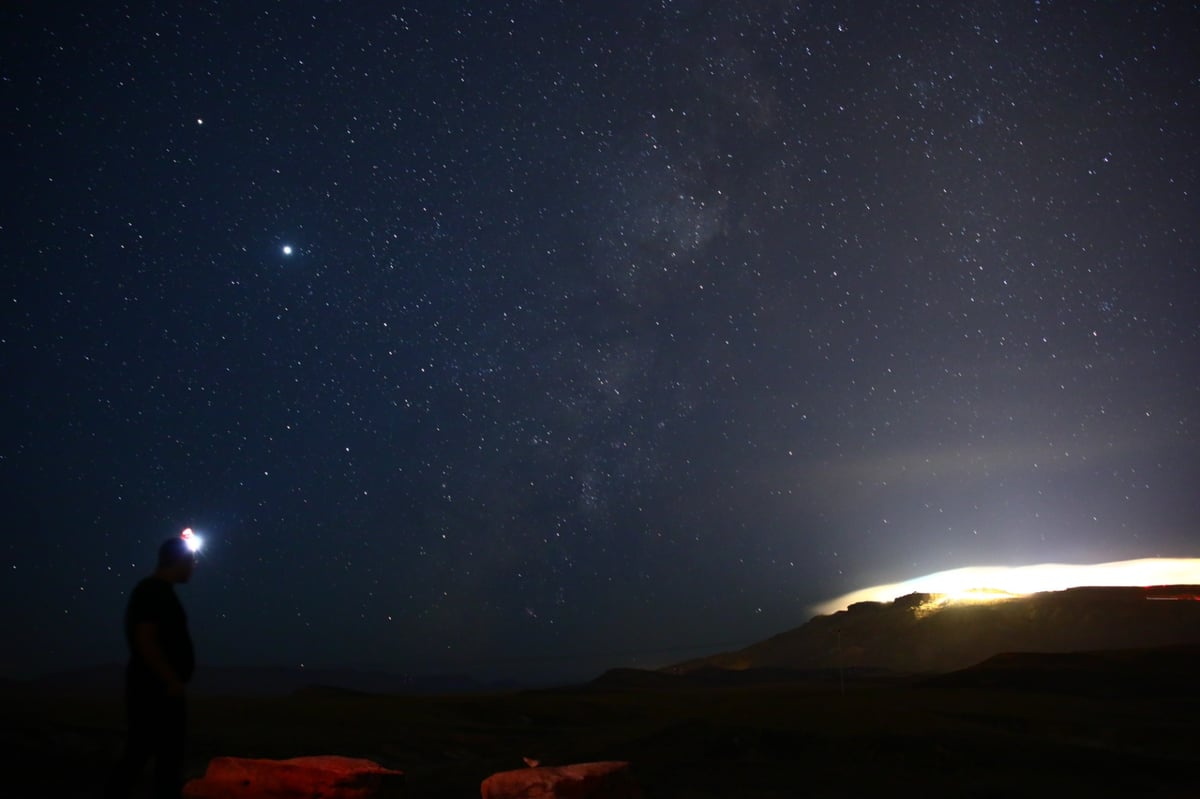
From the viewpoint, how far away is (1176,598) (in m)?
66.2

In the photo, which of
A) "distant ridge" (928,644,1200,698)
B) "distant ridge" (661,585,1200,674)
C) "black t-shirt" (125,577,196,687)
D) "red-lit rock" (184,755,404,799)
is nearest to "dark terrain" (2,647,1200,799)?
"red-lit rock" (184,755,404,799)

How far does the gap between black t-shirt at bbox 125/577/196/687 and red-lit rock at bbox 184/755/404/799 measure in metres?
3.88

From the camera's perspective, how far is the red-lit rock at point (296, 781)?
27.6ft

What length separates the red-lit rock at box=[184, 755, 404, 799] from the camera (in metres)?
8.41

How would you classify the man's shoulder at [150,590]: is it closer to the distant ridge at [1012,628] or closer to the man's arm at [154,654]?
the man's arm at [154,654]

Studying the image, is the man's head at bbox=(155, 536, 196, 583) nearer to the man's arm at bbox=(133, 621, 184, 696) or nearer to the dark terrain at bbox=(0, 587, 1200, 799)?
the man's arm at bbox=(133, 621, 184, 696)

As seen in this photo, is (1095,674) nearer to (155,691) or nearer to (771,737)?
(771,737)

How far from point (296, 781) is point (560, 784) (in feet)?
8.79

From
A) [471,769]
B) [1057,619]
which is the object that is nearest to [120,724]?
[471,769]

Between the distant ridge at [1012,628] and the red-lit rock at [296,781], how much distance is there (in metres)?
49.1

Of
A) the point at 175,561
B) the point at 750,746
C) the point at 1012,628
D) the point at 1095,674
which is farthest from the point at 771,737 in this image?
the point at 1012,628

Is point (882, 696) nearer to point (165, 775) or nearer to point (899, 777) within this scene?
point (899, 777)

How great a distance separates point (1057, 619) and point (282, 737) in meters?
69.6

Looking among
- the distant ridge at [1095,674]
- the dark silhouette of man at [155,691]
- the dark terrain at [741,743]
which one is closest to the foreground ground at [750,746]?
the dark terrain at [741,743]
